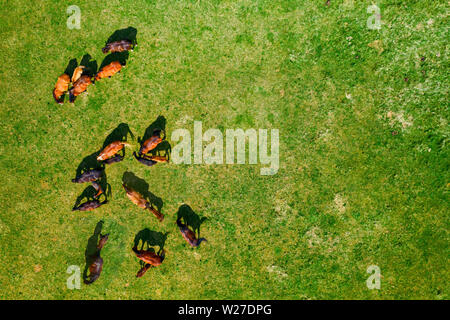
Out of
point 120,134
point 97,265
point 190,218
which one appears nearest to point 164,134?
point 120,134

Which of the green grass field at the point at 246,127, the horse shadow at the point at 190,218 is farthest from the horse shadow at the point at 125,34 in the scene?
the horse shadow at the point at 190,218

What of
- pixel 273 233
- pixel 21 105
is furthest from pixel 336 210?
pixel 21 105

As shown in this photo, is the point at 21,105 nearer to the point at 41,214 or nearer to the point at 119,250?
the point at 41,214

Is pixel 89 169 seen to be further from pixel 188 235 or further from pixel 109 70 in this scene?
pixel 188 235

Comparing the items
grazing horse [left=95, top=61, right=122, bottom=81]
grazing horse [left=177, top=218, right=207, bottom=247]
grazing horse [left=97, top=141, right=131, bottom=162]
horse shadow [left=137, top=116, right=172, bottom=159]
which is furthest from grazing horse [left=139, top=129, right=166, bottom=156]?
grazing horse [left=177, top=218, right=207, bottom=247]

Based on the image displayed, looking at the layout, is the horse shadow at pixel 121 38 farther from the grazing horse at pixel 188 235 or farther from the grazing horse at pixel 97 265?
the grazing horse at pixel 97 265
